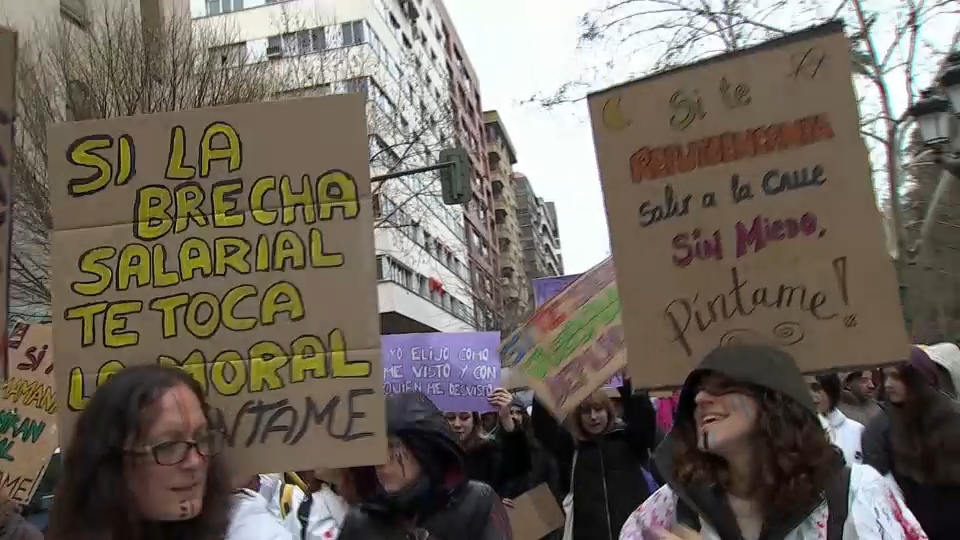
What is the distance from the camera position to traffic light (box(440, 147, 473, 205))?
11.6 meters

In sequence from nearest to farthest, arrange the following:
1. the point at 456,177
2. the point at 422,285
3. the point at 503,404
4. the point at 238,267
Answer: the point at 238,267, the point at 503,404, the point at 456,177, the point at 422,285

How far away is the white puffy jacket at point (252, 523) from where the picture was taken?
190cm

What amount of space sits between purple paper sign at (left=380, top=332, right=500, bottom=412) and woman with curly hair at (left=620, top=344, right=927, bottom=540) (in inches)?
161

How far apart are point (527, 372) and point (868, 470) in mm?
1966

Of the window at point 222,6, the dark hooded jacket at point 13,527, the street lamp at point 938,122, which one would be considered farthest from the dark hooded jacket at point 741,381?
the window at point 222,6

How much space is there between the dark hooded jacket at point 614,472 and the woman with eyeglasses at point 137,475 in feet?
9.62

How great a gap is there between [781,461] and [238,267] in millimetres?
1488

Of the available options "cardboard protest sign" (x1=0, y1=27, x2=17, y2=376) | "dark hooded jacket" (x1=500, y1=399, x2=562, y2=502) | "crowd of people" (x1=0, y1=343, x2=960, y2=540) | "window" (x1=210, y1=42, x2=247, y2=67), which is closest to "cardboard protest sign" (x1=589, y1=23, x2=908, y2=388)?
"crowd of people" (x1=0, y1=343, x2=960, y2=540)

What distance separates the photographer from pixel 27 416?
4184mm

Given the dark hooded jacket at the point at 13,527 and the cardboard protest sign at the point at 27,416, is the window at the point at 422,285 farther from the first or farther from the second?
the dark hooded jacket at the point at 13,527

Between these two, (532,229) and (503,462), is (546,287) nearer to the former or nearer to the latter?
(503,462)

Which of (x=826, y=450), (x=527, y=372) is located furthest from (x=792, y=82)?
(x=527, y=372)

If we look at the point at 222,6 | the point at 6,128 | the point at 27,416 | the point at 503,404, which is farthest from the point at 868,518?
the point at 222,6

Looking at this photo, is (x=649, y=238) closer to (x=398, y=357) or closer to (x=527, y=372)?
(x=527, y=372)
